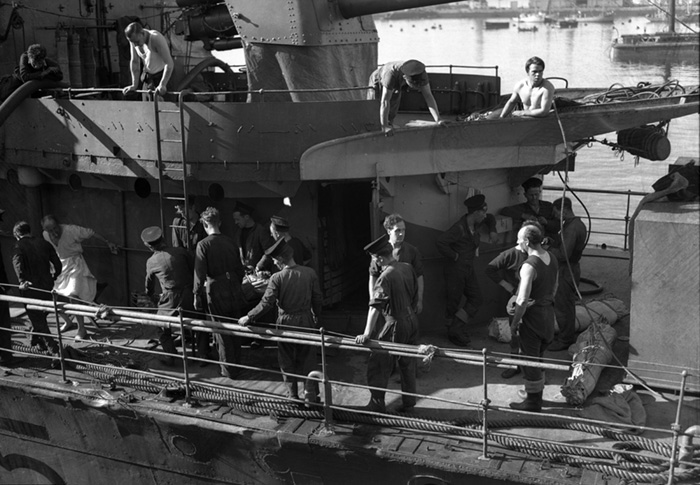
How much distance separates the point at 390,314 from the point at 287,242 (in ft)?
4.55

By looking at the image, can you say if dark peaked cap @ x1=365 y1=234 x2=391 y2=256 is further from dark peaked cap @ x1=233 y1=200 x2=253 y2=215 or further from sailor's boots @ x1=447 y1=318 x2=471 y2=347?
dark peaked cap @ x1=233 y1=200 x2=253 y2=215

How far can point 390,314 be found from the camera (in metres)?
7.34

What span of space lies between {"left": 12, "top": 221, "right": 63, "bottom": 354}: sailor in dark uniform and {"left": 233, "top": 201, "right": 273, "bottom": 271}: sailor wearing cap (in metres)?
1.94

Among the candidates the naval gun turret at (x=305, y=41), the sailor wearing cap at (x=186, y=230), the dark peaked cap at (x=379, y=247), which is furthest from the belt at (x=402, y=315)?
the naval gun turret at (x=305, y=41)

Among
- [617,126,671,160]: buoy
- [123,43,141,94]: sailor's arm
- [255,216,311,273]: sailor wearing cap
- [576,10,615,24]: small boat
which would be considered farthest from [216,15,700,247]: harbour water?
[123,43,141,94]: sailor's arm

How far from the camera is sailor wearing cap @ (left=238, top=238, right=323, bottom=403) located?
292 inches

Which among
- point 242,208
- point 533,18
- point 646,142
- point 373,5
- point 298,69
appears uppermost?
point 533,18

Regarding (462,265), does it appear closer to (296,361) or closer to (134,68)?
(296,361)

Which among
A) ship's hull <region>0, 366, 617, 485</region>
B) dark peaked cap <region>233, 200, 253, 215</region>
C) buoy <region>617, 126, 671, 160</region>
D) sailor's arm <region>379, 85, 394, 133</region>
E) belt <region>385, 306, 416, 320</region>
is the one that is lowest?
ship's hull <region>0, 366, 617, 485</region>

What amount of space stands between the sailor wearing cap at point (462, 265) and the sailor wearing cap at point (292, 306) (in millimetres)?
1768

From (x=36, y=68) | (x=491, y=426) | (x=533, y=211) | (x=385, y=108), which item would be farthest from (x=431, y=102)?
(x=36, y=68)

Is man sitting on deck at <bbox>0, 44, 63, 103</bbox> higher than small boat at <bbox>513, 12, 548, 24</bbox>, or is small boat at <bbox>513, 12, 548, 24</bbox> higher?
small boat at <bbox>513, 12, 548, 24</bbox>

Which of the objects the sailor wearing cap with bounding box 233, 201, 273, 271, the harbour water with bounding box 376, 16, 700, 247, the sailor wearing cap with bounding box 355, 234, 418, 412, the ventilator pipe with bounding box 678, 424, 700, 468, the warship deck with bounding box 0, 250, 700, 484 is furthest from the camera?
the harbour water with bounding box 376, 16, 700, 247

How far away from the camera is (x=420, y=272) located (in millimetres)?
7734
